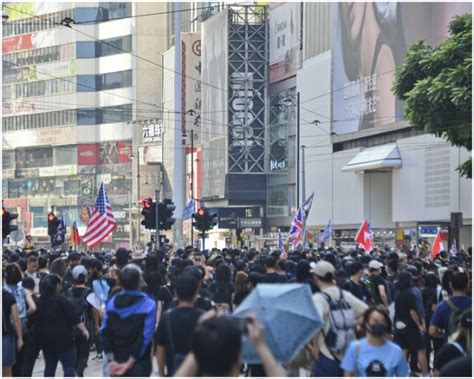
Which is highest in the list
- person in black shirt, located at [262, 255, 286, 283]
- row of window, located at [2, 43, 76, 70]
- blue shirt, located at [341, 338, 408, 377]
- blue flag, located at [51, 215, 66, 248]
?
row of window, located at [2, 43, 76, 70]

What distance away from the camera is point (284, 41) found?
7275 cm

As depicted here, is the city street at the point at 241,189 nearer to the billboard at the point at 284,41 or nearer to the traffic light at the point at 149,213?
the traffic light at the point at 149,213

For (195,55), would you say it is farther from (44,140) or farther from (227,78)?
(44,140)

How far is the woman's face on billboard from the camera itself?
58.2 m

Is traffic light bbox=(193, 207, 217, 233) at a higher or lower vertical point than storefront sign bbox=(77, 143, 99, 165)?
lower

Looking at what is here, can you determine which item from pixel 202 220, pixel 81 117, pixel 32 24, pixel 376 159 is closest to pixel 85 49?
pixel 81 117

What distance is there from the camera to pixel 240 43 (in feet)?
250

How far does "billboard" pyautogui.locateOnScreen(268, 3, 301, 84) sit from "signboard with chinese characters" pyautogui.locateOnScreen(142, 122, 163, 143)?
19824 millimetres

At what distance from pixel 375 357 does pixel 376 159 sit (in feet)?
156

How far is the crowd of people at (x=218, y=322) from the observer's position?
6395 millimetres

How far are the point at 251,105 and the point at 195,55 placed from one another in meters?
11.5

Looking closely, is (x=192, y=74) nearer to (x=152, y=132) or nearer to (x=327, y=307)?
(x=152, y=132)

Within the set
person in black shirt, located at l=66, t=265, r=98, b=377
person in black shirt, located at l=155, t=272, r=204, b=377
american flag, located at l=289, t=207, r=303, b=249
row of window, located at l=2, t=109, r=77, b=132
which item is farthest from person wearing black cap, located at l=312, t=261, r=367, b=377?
row of window, located at l=2, t=109, r=77, b=132

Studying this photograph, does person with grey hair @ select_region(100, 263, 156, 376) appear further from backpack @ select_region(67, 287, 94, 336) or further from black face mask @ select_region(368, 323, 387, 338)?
backpack @ select_region(67, 287, 94, 336)
